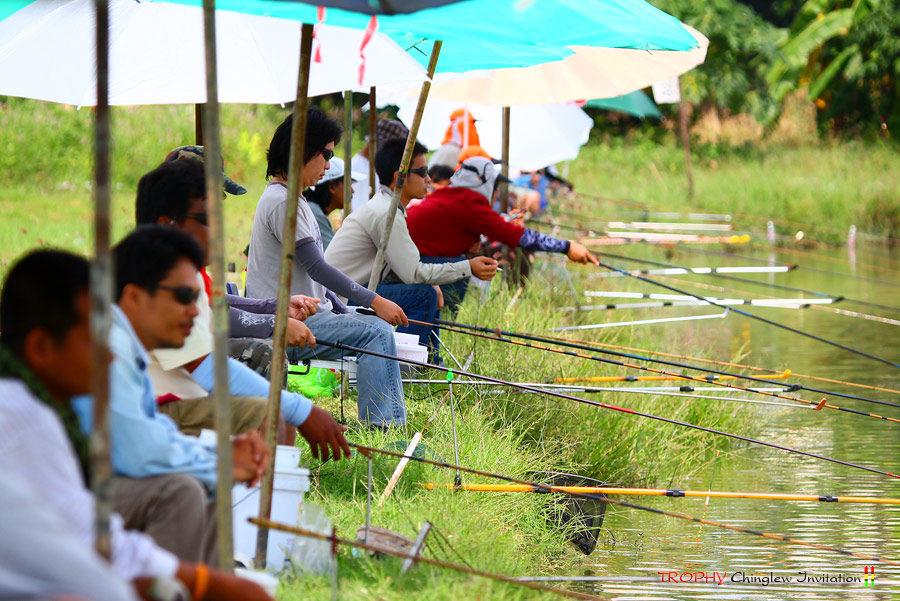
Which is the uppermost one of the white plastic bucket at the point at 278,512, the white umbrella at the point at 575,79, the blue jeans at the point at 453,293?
the white umbrella at the point at 575,79

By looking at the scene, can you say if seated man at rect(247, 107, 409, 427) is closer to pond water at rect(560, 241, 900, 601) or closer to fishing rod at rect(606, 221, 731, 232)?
pond water at rect(560, 241, 900, 601)

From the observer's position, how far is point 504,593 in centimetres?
290

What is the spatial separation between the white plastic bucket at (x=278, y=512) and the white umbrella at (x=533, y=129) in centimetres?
706

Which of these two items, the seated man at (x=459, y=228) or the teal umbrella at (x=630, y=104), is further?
the teal umbrella at (x=630, y=104)

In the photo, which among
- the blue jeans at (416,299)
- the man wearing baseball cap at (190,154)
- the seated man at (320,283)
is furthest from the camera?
the blue jeans at (416,299)

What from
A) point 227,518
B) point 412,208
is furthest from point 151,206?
point 412,208

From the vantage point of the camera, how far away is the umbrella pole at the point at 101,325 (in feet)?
5.90

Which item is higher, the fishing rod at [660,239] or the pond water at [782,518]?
the fishing rod at [660,239]

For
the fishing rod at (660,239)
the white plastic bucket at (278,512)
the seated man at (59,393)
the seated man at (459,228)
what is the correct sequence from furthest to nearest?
the fishing rod at (660,239), the seated man at (459,228), the white plastic bucket at (278,512), the seated man at (59,393)

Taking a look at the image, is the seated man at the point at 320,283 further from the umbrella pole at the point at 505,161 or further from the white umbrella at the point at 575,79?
the umbrella pole at the point at 505,161

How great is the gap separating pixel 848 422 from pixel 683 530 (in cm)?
220

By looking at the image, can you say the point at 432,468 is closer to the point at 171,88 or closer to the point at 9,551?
the point at 171,88

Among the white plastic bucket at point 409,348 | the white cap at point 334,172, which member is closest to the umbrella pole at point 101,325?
the white plastic bucket at point 409,348

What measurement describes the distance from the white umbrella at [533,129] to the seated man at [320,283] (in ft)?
17.8
